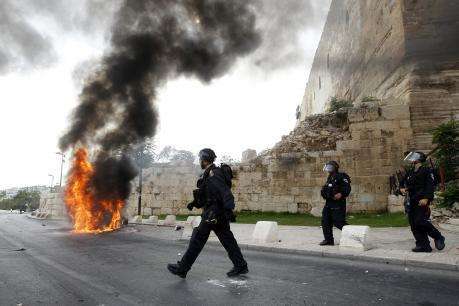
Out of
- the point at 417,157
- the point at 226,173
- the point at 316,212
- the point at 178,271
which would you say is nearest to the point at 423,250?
the point at 417,157

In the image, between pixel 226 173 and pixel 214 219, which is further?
pixel 226 173

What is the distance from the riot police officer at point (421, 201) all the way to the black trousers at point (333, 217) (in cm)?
Result: 131

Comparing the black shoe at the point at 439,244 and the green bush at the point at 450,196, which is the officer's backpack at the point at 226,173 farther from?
the green bush at the point at 450,196

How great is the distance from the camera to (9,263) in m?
6.16

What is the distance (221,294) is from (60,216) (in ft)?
98.2

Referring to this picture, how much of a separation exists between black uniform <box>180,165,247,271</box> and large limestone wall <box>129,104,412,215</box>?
38.1ft

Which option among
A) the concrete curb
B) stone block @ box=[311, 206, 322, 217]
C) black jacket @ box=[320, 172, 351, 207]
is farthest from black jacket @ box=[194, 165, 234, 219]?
stone block @ box=[311, 206, 322, 217]

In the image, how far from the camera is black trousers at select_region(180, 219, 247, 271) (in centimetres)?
478

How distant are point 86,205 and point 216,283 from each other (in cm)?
1134

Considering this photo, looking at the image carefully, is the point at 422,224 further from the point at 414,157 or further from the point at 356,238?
the point at 356,238

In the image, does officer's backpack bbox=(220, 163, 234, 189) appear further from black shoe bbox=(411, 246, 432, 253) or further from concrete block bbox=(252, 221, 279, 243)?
concrete block bbox=(252, 221, 279, 243)

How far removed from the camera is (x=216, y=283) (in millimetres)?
4469

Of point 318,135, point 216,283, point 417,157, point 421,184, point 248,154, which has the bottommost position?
point 216,283

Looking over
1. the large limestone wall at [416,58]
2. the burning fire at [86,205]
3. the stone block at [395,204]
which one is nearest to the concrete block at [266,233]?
the stone block at [395,204]
